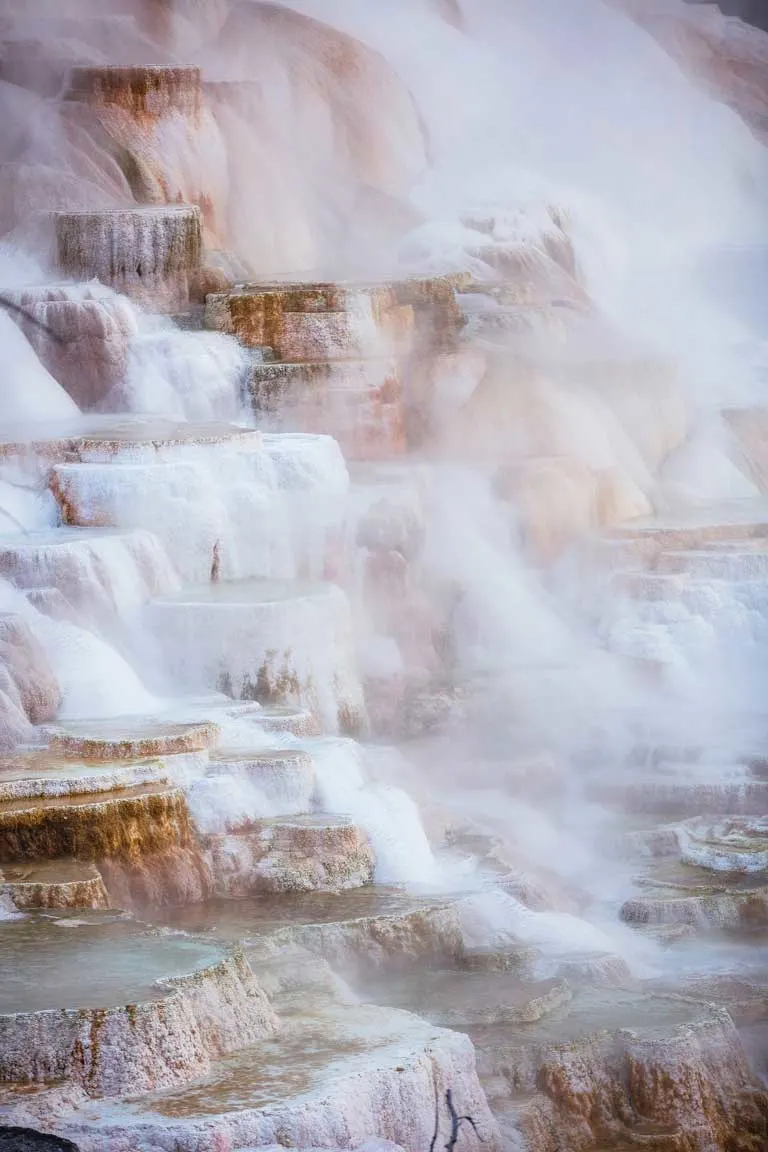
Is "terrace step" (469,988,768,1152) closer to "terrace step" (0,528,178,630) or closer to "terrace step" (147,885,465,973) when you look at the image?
"terrace step" (147,885,465,973)

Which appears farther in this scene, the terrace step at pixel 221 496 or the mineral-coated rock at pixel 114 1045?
the terrace step at pixel 221 496

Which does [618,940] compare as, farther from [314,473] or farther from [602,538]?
[602,538]

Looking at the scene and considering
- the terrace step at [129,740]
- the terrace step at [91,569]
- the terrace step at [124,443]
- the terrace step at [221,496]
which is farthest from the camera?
the terrace step at [124,443]

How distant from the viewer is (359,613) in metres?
13.1

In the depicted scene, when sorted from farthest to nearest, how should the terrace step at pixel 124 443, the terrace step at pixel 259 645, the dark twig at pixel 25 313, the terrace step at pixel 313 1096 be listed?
the dark twig at pixel 25 313
the terrace step at pixel 124 443
the terrace step at pixel 259 645
the terrace step at pixel 313 1096

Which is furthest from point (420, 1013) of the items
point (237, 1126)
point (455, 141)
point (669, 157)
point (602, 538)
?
point (669, 157)

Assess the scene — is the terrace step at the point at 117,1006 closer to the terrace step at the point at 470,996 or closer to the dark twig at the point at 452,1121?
the dark twig at the point at 452,1121

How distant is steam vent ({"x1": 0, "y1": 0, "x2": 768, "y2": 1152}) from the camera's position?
7312mm

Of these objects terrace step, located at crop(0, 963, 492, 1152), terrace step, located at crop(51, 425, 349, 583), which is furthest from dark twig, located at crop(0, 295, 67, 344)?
terrace step, located at crop(0, 963, 492, 1152)

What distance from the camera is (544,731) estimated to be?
12555 mm

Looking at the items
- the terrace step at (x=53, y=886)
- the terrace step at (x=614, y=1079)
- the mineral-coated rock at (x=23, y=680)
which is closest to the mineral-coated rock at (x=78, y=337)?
the mineral-coated rock at (x=23, y=680)

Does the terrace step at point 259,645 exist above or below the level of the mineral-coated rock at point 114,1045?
below

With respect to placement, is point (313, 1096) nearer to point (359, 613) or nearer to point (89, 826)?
point (89, 826)

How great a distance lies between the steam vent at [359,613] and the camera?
24.0ft
